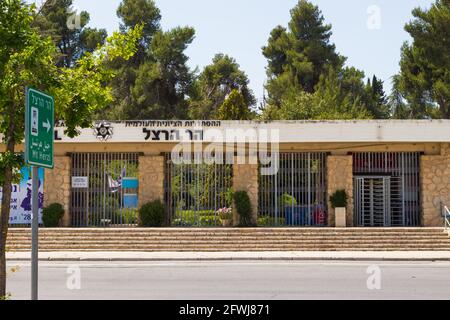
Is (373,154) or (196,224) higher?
(373,154)

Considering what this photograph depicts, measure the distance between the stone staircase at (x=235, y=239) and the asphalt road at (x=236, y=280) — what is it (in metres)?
3.48

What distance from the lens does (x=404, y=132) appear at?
2848 cm

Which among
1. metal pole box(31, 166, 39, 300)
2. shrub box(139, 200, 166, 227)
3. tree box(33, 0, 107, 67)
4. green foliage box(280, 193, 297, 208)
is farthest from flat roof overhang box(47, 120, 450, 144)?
tree box(33, 0, 107, 67)

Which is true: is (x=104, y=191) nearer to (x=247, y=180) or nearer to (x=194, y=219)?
(x=194, y=219)

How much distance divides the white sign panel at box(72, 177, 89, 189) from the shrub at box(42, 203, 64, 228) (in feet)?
3.59

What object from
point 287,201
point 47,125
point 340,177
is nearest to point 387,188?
point 340,177

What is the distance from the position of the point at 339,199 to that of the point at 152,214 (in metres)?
7.38

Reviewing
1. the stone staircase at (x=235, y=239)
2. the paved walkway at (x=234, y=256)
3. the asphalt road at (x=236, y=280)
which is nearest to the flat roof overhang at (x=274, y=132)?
the stone staircase at (x=235, y=239)

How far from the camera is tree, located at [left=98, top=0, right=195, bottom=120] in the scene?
50.6 meters

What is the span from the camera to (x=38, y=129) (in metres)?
7.01

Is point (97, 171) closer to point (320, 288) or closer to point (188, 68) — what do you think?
point (320, 288)

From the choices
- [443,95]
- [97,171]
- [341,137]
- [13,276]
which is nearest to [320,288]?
[13,276]

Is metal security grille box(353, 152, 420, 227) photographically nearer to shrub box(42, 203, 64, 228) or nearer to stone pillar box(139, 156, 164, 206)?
stone pillar box(139, 156, 164, 206)
